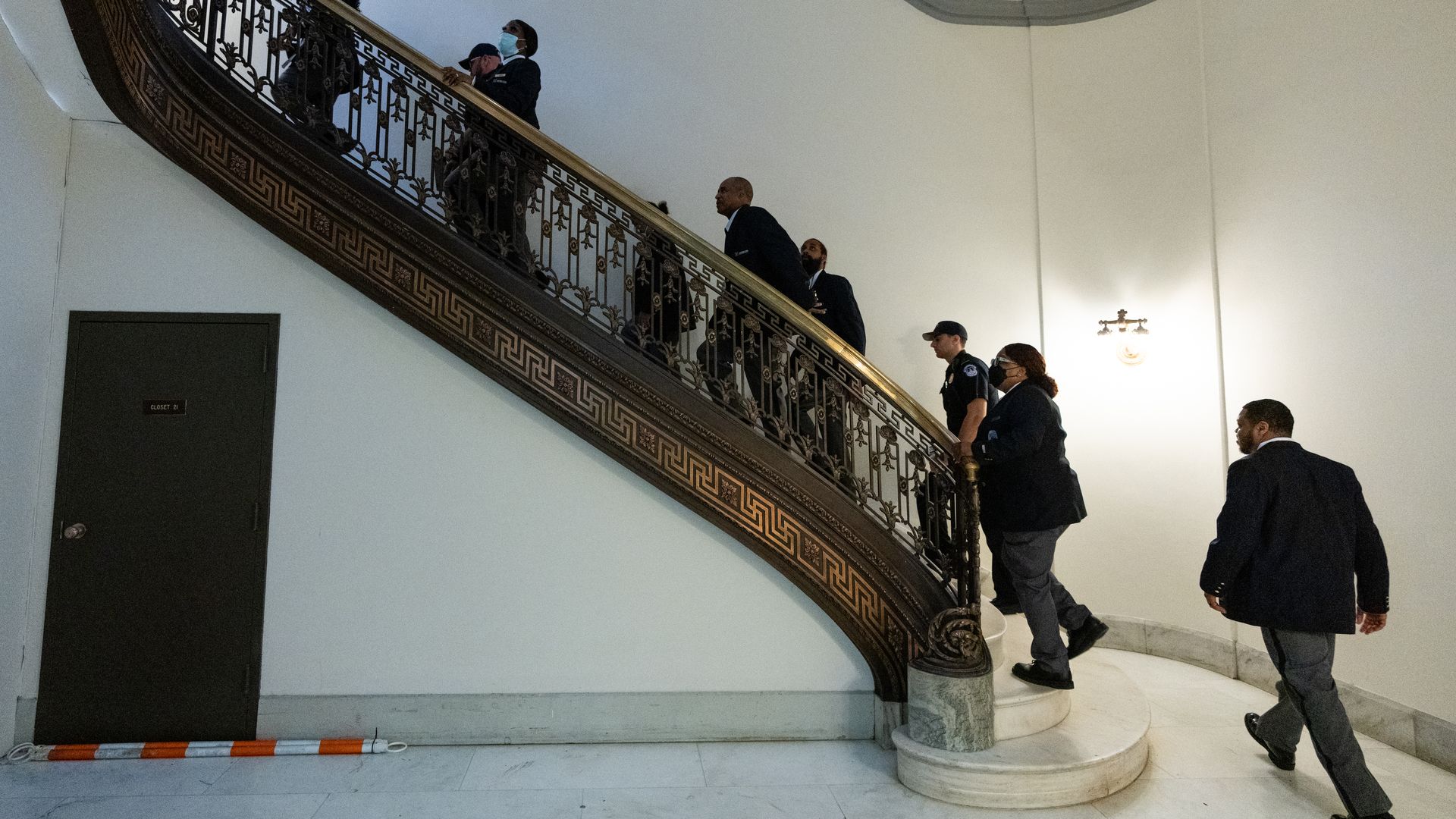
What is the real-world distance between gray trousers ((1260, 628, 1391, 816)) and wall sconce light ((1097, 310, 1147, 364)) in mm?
2734

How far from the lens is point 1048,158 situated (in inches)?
223

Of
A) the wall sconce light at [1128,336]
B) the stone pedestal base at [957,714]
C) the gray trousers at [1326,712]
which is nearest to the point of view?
the gray trousers at [1326,712]

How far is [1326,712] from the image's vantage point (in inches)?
116

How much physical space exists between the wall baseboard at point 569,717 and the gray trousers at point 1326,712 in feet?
5.66

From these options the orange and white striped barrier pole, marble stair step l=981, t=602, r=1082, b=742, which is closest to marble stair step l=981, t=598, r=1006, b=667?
marble stair step l=981, t=602, r=1082, b=742

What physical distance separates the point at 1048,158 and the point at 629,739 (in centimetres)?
485

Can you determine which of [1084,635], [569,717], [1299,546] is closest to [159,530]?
[569,717]

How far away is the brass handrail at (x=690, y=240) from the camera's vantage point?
3654 mm

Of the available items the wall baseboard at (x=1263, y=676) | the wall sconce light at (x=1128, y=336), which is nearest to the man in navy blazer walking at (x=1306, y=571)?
the wall baseboard at (x=1263, y=676)

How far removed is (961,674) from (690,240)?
7.51ft

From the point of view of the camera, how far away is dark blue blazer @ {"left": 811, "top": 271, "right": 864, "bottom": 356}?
4.70 meters

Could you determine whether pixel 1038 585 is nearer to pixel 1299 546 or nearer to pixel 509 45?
pixel 1299 546

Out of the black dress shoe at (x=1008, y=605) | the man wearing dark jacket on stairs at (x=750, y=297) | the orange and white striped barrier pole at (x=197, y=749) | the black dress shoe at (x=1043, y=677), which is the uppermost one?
the man wearing dark jacket on stairs at (x=750, y=297)

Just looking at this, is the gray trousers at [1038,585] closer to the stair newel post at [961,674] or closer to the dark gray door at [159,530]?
the stair newel post at [961,674]
